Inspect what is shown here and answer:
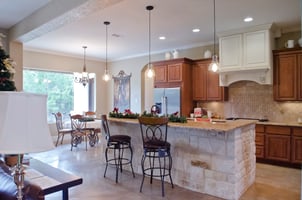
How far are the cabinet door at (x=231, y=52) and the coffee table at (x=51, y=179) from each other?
14.2 feet

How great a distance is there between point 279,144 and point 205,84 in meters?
2.28

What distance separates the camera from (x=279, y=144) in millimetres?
4672

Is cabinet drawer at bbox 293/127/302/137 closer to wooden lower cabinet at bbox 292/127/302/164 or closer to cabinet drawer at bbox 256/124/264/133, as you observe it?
wooden lower cabinet at bbox 292/127/302/164

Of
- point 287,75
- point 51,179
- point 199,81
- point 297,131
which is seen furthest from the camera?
point 199,81

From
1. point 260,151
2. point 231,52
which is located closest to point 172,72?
point 231,52

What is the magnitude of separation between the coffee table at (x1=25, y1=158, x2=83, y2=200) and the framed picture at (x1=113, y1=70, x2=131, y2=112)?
243 inches

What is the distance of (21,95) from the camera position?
3.56 feet

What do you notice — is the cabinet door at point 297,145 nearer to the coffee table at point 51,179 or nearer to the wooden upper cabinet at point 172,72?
the wooden upper cabinet at point 172,72

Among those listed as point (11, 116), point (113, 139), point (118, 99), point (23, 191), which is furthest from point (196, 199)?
point (118, 99)

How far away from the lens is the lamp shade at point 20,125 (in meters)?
1.05

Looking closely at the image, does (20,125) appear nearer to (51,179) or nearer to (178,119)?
(51,179)

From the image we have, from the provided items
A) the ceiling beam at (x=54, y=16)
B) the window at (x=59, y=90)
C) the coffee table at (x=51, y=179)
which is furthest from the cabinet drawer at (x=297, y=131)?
the window at (x=59, y=90)

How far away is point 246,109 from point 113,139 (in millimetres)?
3434

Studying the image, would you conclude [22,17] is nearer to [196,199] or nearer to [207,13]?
[207,13]
